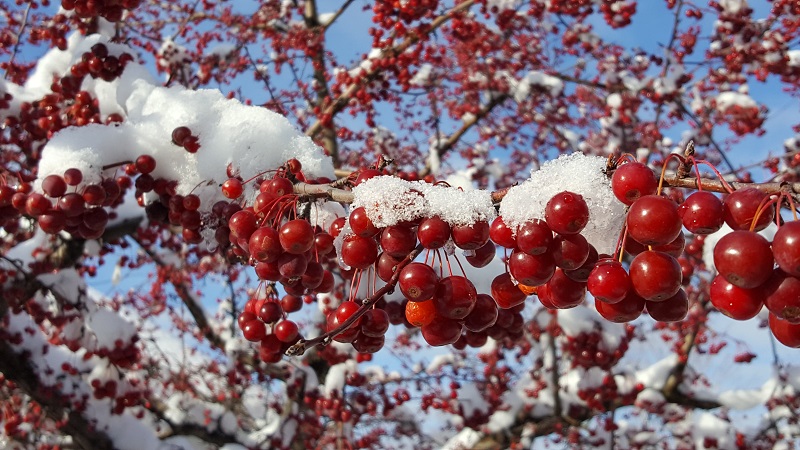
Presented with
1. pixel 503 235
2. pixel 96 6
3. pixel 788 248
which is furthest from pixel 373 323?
pixel 96 6

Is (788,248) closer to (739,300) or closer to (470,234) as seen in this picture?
(739,300)

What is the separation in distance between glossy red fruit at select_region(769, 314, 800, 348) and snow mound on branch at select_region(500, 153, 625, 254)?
0.37 m

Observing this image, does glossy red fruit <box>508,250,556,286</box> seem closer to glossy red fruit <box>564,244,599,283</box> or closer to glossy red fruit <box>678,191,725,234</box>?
glossy red fruit <box>564,244,599,283</box>

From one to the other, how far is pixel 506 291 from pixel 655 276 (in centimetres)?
43

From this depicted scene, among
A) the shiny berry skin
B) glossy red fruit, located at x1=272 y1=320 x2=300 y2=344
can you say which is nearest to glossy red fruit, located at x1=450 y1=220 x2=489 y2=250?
glossy red fruit, located at x1=272 y1=320 x2=300 y2=344

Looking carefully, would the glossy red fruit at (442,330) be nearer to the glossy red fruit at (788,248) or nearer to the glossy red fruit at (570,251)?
the glossy red fruit at (570,251)

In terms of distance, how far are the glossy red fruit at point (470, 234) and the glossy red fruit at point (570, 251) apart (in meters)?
0.18

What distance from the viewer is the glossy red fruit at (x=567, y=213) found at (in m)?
1.11

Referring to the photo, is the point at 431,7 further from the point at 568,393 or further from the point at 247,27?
the point at 568,393

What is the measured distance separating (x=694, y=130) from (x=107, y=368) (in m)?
7.24

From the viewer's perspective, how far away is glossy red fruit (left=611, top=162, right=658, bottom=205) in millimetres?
1093

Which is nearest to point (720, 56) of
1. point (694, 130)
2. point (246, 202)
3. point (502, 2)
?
point (694, 130)

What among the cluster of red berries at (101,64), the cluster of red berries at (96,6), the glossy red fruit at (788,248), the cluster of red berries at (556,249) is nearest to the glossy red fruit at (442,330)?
the cluster of red berries at (556,249)

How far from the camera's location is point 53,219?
219cm
